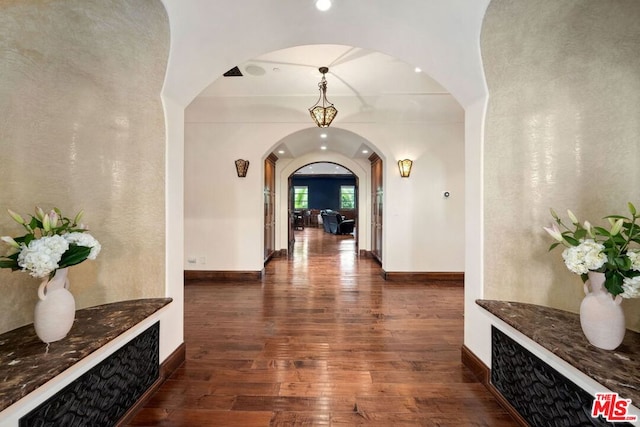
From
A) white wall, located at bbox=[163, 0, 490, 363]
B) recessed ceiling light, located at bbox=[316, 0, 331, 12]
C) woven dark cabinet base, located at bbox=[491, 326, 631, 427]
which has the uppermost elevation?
recessed ceiling light, located at bbox=[316, 0, 331, 12]

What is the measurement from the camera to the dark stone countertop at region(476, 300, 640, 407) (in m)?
1.15

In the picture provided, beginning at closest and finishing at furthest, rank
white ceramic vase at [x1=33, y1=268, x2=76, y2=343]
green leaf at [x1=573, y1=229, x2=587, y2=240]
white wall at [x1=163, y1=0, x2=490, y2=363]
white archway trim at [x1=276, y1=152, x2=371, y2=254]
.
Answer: white ceramic vase at [x1=33, y1=268, x2=76, y2=343] < green leaf at [x1=573, y1=229, x2=587, y2=240] < white wall at [x1=163, y1=0, x2=490, y2=363] < white archway trim at [x1=276, y1=152, x2=371, y2=254]

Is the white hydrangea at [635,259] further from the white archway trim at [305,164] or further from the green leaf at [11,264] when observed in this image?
the white archway trim at [305,164]

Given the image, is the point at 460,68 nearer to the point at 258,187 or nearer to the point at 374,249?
the point at 258,187

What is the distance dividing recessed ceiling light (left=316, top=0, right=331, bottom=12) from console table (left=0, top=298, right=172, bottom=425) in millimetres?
2399

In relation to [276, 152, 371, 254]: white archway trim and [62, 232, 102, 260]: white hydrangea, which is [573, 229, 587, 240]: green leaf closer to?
[62, 232, 102, 260]: white hydrangea

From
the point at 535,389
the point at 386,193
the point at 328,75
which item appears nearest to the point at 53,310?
the point at 535,389

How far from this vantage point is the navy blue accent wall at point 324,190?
16.5 metres

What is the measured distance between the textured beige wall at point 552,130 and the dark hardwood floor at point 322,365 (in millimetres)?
829

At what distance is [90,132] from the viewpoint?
6.07 feet

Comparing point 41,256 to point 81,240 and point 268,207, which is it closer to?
point 81,240

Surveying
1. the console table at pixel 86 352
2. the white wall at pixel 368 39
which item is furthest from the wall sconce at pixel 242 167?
→ the console table at pixel 86 352

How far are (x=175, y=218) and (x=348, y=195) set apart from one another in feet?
48.0

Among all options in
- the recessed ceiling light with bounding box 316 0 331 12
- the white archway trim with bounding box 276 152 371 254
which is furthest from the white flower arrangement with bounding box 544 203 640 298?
the white archway trim with bounding box 276 152 371 254
